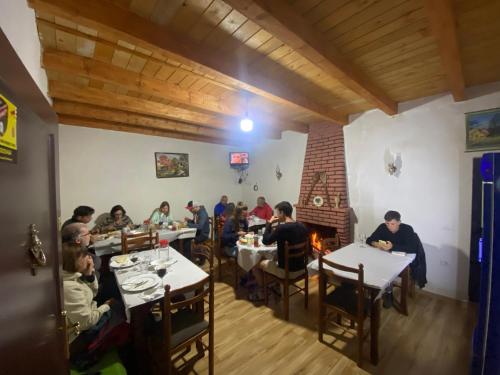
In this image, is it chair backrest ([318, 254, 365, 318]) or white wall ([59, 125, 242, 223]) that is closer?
chair backrest ([318, 254, 365, 318])

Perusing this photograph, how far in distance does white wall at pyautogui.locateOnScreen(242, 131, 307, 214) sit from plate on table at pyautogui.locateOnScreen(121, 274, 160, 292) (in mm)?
3466

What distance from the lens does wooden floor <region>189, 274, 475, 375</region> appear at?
1873 mm

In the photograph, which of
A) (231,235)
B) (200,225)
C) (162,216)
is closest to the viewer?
(231,235)

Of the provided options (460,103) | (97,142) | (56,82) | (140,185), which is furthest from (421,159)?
(97,142)

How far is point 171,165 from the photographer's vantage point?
512cm

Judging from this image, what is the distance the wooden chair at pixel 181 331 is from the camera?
1.53m

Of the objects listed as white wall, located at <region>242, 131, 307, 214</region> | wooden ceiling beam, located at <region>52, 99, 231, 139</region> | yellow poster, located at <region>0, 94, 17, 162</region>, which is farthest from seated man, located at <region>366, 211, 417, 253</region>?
wooden ceiling beam, located at <region>52, 99, 231, 139</region>

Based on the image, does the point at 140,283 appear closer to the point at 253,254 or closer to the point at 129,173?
the point at 253,254

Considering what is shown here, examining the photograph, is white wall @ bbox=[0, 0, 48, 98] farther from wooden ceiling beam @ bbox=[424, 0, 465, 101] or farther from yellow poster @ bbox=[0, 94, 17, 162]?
wooden ceiling beam @ bbox=[424, 0, 465, 101]

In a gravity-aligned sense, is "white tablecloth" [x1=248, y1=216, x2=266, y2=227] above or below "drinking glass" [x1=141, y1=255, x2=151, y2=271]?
above

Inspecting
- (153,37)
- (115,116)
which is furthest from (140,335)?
(115,116)

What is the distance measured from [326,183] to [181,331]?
3279 millimetres

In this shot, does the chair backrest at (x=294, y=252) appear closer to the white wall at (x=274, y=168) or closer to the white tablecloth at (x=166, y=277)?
the white tablecloth at (x=166, y=277)

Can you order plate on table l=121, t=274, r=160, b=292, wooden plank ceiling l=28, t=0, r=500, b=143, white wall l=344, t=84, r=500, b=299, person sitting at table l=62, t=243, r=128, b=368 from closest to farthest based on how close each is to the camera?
wooden plank ceiling l=28, t=0, r=500, b=143 → person sitting at table l=62, t=243, r=128, b=368 → plate on table l=121, t=274, r=160, b=292 → white wall l=344, t=84, r=500, b=299
